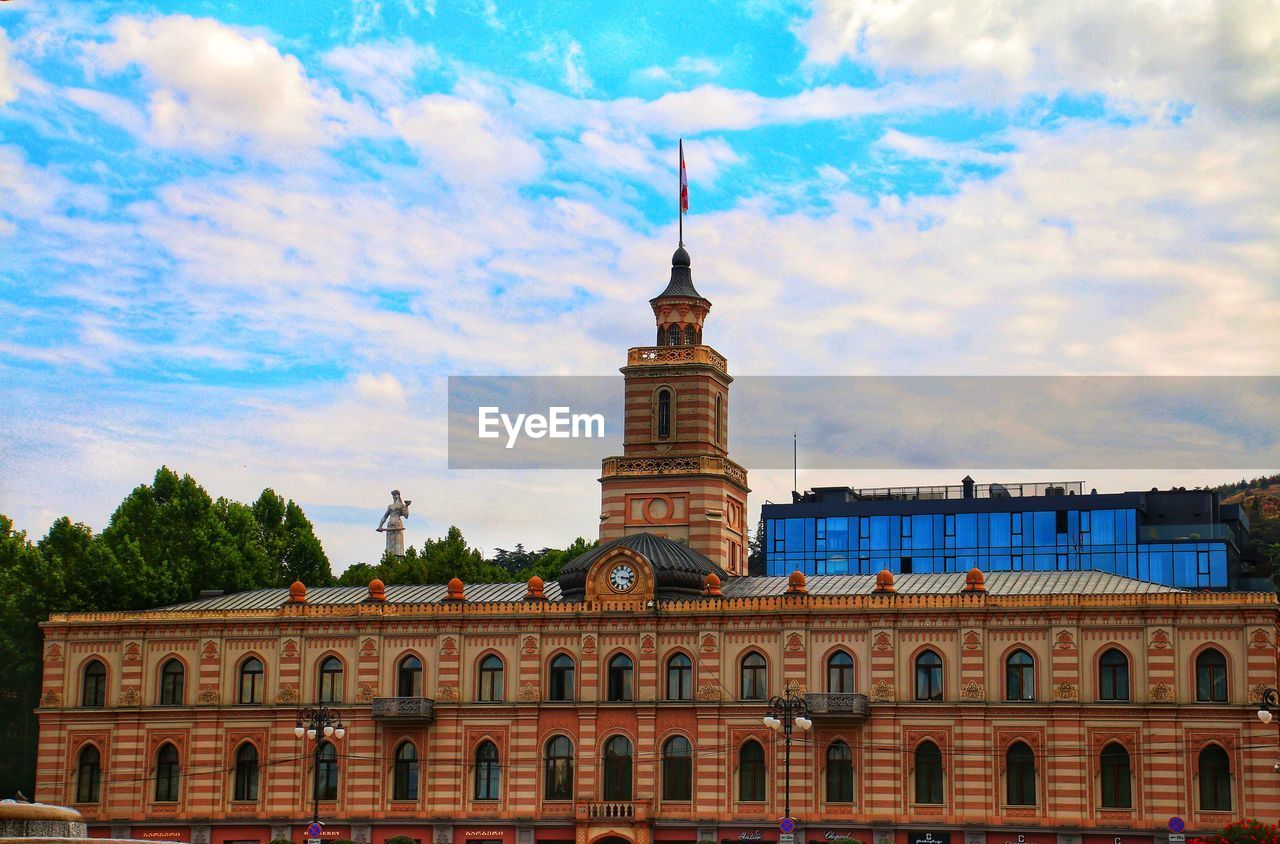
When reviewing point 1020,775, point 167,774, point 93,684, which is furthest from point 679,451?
point 93,684

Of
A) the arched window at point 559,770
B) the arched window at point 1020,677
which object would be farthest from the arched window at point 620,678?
the arched window at point 1020,677

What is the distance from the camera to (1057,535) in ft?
466

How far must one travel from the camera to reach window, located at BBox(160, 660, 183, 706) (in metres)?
91.3

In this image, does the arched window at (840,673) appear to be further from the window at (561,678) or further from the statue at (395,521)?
the statue at (395,521)

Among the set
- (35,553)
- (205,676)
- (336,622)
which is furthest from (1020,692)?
(35,553)

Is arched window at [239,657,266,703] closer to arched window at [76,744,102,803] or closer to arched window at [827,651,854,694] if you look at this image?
arched window at [76,744,102,803]

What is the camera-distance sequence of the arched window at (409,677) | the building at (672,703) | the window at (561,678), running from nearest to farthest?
the building at (672,703) < the window at (561,678) < the arched window at (409,677)

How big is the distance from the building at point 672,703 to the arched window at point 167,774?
0.32 ft

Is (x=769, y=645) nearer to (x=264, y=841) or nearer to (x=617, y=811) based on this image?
(x=617, y=811)

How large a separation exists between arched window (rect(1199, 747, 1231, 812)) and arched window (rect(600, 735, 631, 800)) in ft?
82.3

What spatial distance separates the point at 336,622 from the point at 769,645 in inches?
825

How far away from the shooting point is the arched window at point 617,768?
85125 mm

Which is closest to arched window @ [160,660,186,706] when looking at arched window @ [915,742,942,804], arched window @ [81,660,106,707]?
arched window @ [81,660,106,707]

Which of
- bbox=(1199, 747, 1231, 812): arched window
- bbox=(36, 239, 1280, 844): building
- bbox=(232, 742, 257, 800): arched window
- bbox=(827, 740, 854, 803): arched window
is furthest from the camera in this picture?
bbox=(232, 742, 257, 800): arched window
